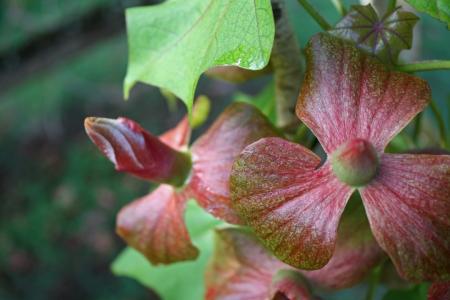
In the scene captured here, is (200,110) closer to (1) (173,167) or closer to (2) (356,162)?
(1) (173,167)

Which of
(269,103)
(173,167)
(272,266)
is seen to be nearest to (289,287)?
(272,266)

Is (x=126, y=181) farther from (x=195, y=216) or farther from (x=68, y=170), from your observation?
(x=195, y=216)

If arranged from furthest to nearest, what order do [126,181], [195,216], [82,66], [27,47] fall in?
[82,66]
[27,47]
[126,181]
[195,216]

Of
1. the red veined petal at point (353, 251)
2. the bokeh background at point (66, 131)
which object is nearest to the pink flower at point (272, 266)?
the red veined petal at point (353, 251)

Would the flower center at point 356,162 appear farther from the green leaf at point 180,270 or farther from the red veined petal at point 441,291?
the green leaf at point 180,270

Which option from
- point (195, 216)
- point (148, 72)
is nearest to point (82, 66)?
point (195, 216)

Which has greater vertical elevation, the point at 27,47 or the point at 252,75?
the point at 252,75

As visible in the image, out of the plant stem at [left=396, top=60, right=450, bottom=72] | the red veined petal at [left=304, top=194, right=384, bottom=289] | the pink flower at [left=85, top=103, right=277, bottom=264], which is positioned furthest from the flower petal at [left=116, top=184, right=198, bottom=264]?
the plant stem at [left=396, top=60, right=450, bottom=72]
